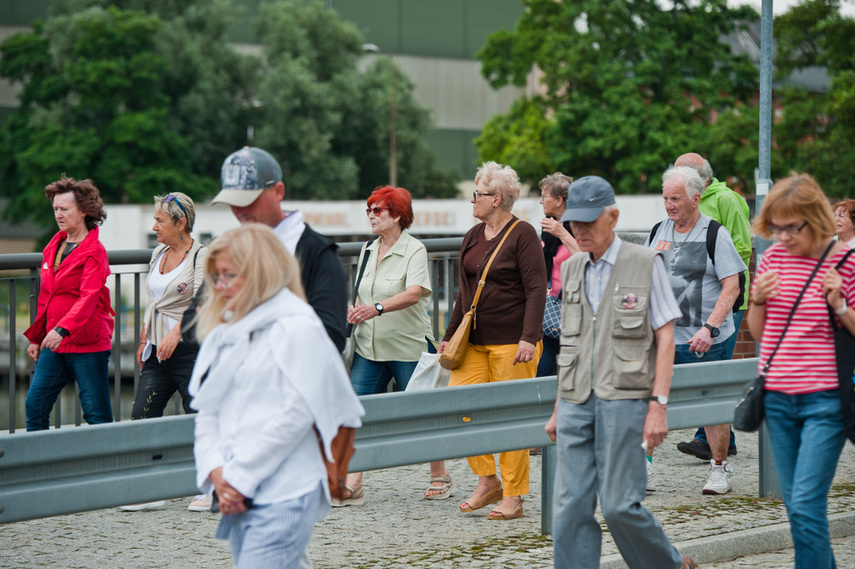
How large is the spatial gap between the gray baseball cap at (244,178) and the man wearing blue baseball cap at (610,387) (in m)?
1.32

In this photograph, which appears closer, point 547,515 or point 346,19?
point 547,515

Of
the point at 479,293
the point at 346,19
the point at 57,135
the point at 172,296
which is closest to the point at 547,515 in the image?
the point at 479,293

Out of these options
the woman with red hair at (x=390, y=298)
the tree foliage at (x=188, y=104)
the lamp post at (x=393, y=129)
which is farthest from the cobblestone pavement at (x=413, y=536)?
the lamp post at (x=393, y=129)

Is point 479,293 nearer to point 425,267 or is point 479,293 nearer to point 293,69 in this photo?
point 425,267

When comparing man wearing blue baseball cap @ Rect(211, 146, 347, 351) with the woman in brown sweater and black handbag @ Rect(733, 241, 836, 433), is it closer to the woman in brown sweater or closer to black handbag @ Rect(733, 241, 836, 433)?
black handbag @ Rect(733, 241, 836, 433)

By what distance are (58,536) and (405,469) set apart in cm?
265

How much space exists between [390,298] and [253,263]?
3510 millimetres

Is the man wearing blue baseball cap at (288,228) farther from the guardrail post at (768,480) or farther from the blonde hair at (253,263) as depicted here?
the guardrail post at (768,480)

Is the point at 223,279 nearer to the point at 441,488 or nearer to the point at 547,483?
the point at 547,483

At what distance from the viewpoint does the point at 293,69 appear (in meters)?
49.3

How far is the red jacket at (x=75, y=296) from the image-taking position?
6.57m

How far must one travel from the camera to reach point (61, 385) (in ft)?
22.3

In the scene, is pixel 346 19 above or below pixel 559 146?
above

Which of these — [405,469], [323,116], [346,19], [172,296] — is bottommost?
[405,469]
